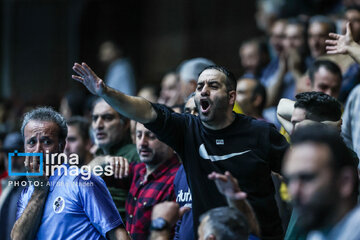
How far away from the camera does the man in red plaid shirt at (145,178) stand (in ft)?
16.8

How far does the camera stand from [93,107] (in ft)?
21.1

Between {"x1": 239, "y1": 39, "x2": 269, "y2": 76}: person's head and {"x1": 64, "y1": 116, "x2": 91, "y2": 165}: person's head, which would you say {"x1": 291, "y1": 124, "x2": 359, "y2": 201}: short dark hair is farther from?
{"x1": 239, "y1": 39, "x2": 269, "y2": 76}: person's head

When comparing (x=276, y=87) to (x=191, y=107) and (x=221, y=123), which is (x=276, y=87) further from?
(x=221, y=123)

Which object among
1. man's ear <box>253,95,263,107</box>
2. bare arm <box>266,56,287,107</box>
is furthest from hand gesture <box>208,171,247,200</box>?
bare arm <box>266,56,287,107</box>

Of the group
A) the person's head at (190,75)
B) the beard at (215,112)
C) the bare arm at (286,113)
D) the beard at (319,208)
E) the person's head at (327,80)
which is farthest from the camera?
the person's head at (190,75)

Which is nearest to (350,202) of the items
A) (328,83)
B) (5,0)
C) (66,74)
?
(328,83)

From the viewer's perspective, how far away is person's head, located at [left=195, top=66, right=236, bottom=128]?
455cm

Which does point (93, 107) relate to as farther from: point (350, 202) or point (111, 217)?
point (350, 202)

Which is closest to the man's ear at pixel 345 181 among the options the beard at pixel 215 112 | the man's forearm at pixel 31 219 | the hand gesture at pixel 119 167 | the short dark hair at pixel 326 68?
the beard at pixel 215 112

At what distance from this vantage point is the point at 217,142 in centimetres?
452

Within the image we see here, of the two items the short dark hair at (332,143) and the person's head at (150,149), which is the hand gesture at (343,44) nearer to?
the person's head at (150,149)

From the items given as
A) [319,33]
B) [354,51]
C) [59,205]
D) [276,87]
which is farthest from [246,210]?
[276,87]

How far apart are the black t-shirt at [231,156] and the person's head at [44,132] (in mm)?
643

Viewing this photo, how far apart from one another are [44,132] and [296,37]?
161 inches
